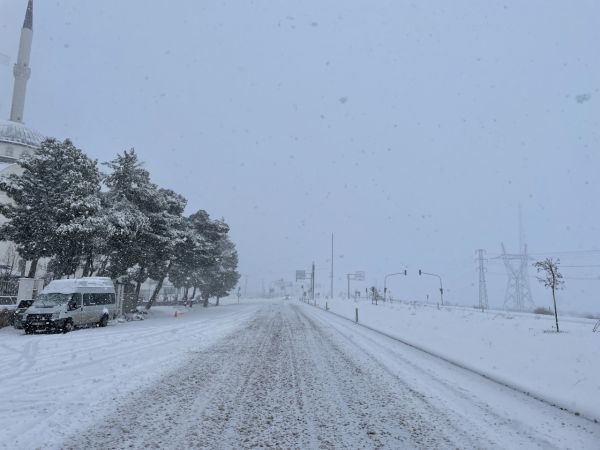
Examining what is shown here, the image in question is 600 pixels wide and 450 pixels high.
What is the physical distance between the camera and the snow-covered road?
5180mm

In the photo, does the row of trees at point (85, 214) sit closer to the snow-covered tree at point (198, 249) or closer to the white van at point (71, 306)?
the snow-covered tree at point (198, 249)

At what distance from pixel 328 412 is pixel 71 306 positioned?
17.3 metres

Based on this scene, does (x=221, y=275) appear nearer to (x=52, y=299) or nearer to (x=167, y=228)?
(x=167, y=228)

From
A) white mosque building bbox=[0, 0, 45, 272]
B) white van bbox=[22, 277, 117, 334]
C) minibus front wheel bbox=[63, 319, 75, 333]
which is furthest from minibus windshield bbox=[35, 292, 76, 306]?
white mosque building bbox=[0, 0, 45, 272]

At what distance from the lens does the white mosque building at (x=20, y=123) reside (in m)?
69.9

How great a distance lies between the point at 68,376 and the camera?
28.8 ft

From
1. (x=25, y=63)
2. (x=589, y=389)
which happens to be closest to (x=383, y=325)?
(x=589, y=389)

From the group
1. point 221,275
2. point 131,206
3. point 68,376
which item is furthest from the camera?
point 221,275

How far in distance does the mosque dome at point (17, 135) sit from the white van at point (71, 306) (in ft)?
196

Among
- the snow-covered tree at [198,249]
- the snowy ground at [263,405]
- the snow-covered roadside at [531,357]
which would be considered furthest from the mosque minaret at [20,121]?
the snow-covered roadside at [531,357]

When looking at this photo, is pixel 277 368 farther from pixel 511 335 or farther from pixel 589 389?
pixel 511 335

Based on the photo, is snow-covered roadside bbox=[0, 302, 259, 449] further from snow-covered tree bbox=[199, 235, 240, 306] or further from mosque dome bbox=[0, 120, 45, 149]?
mosque dome bbox=[0, 120, 45, 149]

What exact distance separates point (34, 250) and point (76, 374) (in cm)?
2007

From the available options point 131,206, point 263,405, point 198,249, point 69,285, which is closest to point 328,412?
point 263,405
